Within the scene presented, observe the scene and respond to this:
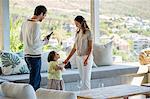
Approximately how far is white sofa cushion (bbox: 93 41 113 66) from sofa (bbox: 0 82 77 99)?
4122mm

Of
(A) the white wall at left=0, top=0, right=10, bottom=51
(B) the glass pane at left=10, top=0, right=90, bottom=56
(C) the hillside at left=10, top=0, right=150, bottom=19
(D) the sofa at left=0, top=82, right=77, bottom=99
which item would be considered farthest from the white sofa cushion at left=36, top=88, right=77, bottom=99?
(C) the hillside at left=10, top=0, right=150, bottom=19

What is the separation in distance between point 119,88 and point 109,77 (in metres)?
1.11

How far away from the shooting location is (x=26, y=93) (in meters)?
3.16

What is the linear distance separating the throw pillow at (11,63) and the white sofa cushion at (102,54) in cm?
170

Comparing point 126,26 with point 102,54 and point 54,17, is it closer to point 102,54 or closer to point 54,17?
point 102,54

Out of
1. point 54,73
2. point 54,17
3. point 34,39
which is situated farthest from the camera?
point 54,17

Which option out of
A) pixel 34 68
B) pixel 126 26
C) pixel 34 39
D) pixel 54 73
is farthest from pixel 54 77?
pixel 126 26

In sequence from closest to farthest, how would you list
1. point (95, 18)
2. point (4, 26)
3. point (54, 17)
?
point (4, 26) → point (54, 17) → point (95, 18)

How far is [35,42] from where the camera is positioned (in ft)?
17.3

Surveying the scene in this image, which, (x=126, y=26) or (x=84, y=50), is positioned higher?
(x=126, y=26)

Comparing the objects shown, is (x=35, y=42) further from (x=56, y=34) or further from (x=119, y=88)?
(x=56, y=34)

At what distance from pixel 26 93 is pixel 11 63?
3072 mm

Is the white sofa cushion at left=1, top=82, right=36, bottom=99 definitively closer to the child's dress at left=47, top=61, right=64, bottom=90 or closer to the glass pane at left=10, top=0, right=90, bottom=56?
the child's dress at left=47, top=61, right=64, bottom=90

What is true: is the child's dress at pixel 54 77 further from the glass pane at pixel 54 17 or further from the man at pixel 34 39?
the glass pane at pixel 54 17
